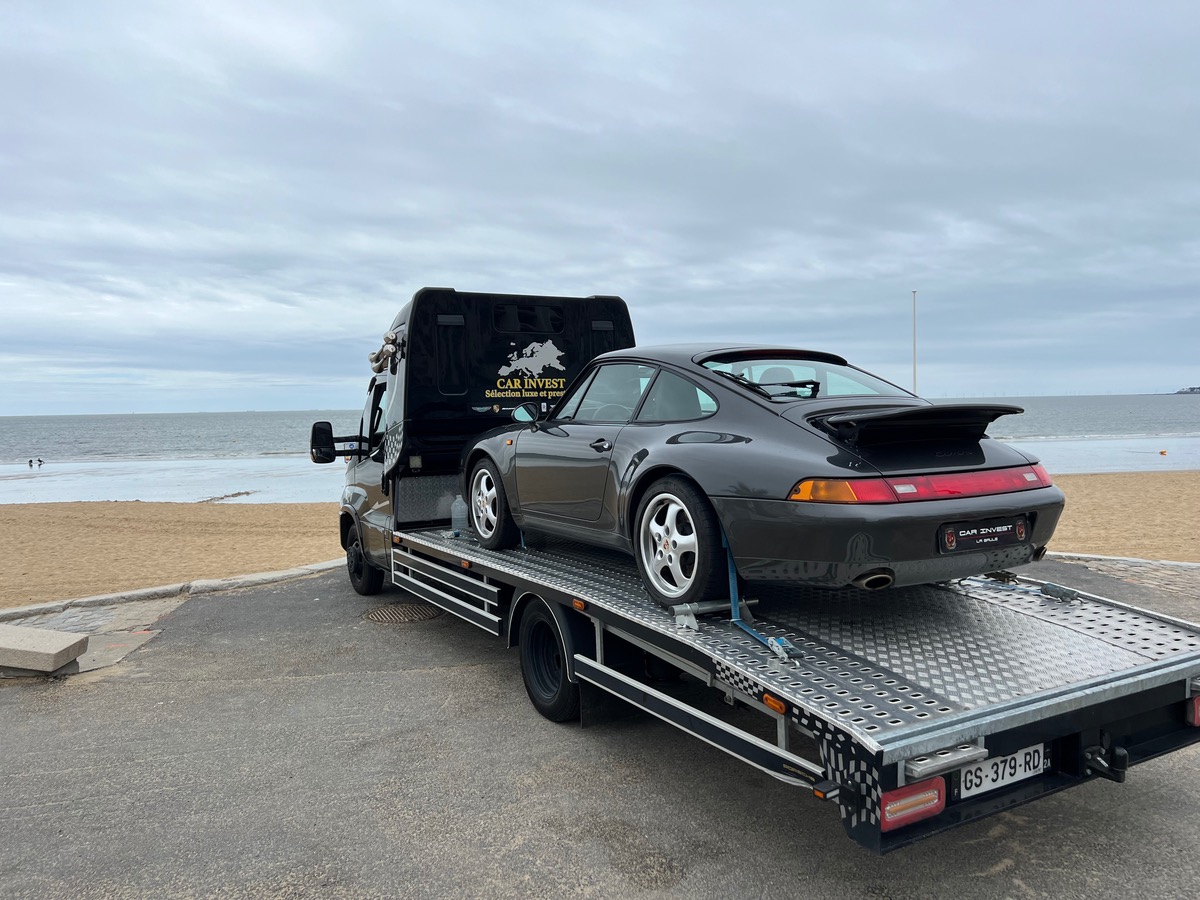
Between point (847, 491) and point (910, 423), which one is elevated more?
point (910, 423)

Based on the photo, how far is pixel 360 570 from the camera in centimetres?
808

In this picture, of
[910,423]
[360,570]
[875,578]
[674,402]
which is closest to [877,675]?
[875,578]

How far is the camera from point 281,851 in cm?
328

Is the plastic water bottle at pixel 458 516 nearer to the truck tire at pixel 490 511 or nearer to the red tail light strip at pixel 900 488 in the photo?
the truck tire at pixel 490 511

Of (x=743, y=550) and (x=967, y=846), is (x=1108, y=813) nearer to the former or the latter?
(x=967, y=846)

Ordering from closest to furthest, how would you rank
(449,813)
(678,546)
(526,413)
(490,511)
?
(449,813), (678,546), (526,413), (490,511)

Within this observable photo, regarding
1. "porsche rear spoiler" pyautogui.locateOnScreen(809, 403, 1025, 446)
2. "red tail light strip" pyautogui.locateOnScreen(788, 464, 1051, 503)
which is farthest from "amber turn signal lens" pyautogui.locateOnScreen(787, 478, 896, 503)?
"porsche rear spoiler" pyautogui.locateOnScreen(809, 403, 1025, 446)

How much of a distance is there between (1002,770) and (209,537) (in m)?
13.7

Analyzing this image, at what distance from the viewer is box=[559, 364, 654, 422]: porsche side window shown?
4.53 meters

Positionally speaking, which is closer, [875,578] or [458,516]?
[875,578]

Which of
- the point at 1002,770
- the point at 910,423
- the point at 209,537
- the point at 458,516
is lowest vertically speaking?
the point at 209,537

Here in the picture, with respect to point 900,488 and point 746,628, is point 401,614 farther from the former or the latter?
point 900,488

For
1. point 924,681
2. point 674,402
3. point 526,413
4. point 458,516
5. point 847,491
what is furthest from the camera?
point 458,516

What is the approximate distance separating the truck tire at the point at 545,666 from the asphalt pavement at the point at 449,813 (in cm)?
13
